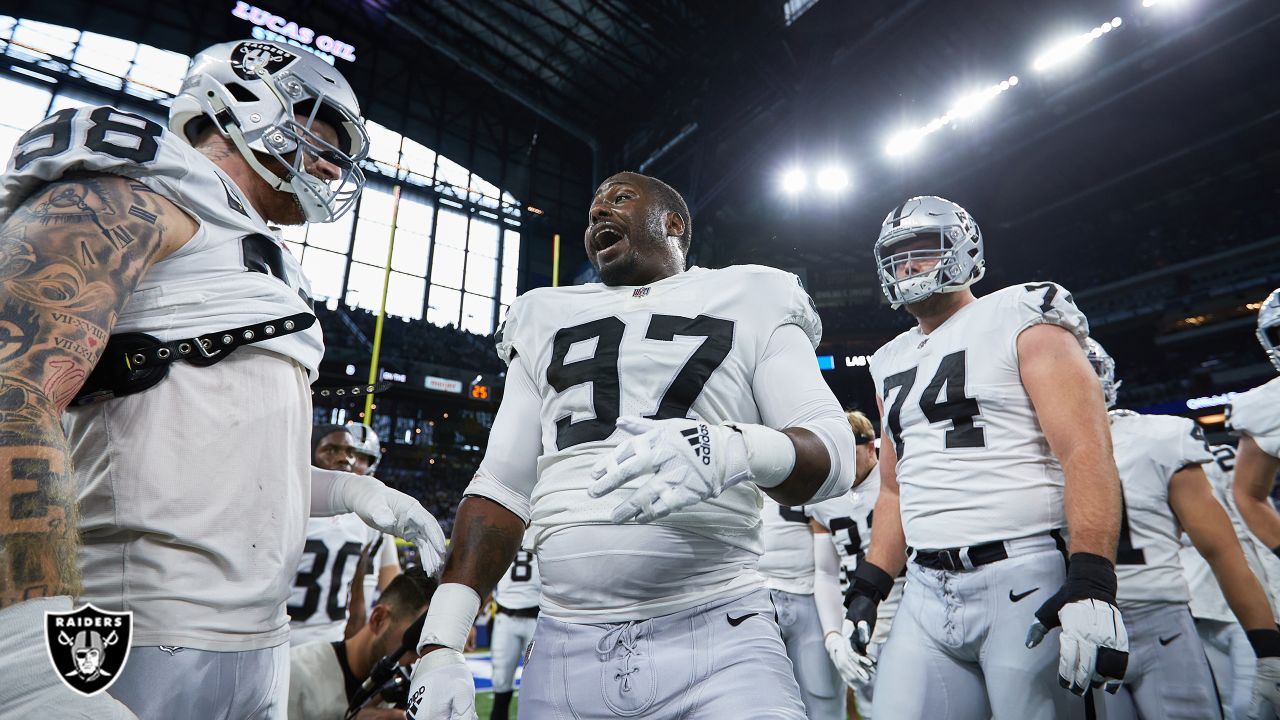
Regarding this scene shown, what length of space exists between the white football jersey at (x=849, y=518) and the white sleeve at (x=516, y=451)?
3.44 m

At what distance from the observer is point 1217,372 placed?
1955 cm

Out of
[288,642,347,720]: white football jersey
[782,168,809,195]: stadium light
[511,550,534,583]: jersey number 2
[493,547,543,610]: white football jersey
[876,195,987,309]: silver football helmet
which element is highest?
[782,168,809,195]: stadium light

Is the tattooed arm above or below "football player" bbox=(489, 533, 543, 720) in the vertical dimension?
above

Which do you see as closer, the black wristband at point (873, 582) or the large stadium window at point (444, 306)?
the black wristband at point (873, 582)

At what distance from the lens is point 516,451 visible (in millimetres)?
1944

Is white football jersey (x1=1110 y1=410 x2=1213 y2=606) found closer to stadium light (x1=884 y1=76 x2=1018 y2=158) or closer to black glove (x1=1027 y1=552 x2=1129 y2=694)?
black glove (x1=1027 y1=552 x2=1129 y2=694)

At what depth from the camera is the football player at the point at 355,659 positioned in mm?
2998

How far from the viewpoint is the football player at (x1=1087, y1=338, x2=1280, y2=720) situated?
2719 millimetres

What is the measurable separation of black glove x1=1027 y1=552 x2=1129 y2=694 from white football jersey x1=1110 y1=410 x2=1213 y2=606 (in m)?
1.30

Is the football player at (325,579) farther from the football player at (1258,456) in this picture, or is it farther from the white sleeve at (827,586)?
the football player at (1258,456)

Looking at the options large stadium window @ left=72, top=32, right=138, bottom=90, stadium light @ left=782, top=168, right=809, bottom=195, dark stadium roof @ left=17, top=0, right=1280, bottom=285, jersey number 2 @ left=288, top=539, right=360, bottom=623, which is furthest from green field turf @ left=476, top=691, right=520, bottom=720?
large stadium window @ left=72, top=32, right=138, bottom=90

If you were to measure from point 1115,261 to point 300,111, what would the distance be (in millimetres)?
26874

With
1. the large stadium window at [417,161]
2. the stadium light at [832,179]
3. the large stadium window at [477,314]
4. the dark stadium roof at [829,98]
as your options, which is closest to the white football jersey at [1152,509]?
the dark stadium roof at [829,98]

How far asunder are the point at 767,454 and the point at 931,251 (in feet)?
6.54
